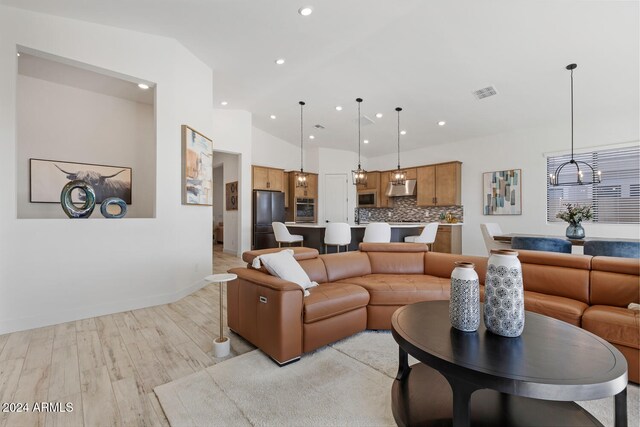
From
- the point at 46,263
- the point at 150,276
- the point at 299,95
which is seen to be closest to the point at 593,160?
the point at 299,95

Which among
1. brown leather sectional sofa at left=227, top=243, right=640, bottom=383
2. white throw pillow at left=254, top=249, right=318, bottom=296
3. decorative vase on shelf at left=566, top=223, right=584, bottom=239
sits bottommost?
brown leather sectional sofa at left=227, top=243, right=640, bottom=383

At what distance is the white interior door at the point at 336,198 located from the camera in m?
8.38

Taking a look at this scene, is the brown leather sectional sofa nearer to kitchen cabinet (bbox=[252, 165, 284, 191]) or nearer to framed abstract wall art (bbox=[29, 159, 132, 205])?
framed abstract wall art (bbox=[29, 159, 132, 205])

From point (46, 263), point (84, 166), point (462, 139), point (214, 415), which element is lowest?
point (214, 415)

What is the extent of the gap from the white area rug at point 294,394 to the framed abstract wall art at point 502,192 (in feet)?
16.1

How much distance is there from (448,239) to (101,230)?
657 cm

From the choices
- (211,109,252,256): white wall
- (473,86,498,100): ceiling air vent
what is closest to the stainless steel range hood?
(473,86,498,100): ceiling air vent

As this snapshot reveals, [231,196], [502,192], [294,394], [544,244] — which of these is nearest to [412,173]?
[502,192]

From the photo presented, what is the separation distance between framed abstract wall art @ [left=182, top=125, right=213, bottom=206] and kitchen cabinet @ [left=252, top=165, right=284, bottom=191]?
266 cm

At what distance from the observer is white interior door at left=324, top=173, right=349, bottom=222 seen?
27.5 feet

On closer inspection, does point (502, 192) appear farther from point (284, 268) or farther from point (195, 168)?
point (195, 168)

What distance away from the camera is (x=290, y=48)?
3986mm

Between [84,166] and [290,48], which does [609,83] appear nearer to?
[290,48]

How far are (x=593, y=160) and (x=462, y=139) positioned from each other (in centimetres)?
248
